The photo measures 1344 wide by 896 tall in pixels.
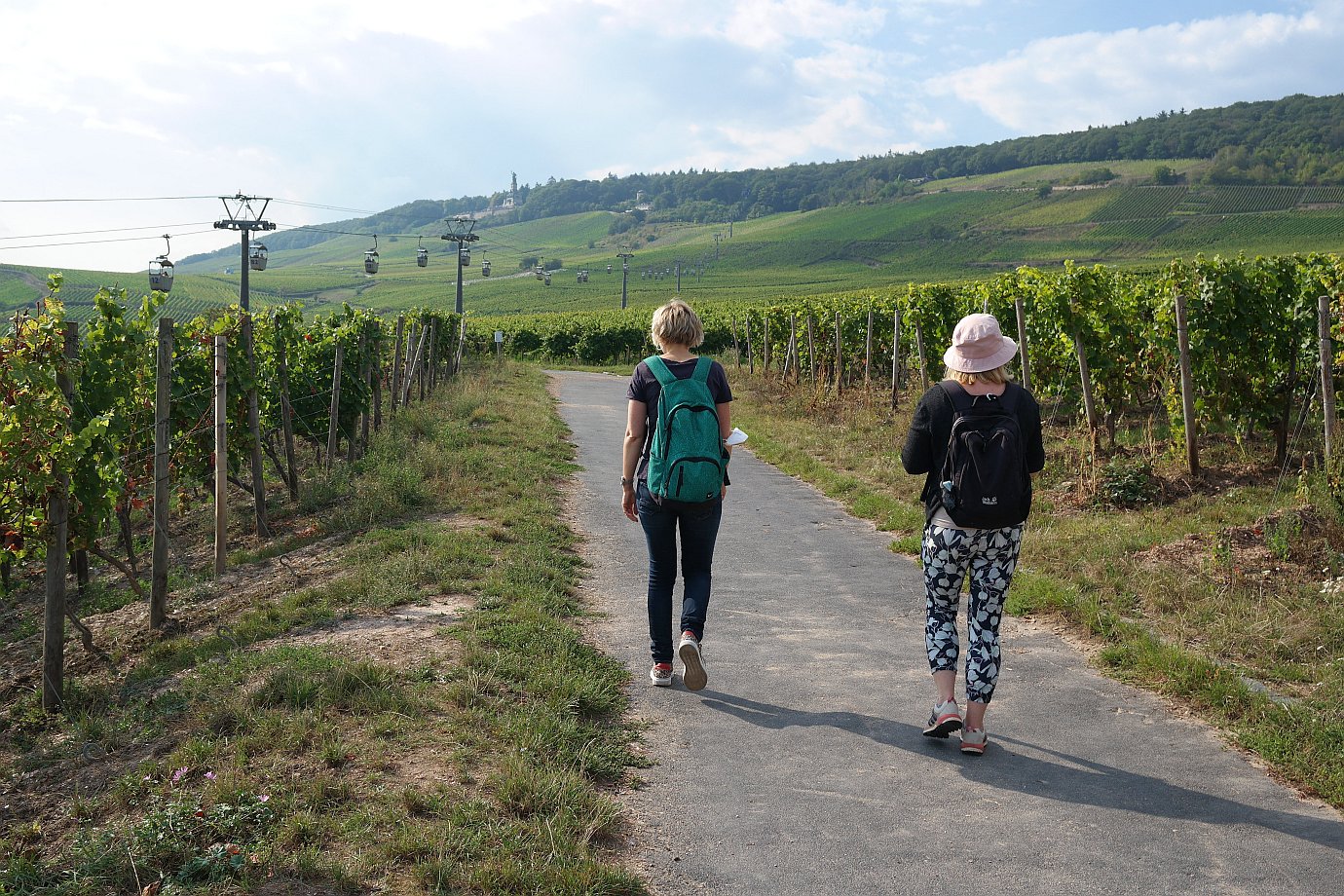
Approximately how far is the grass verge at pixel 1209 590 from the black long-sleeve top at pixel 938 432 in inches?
66.5

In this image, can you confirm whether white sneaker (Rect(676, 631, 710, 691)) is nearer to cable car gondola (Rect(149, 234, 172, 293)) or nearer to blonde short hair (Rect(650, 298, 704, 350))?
blonde short hair (Rect(650, 298, 704, 350))

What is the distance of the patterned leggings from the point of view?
453 cm

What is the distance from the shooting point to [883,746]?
15.3ft

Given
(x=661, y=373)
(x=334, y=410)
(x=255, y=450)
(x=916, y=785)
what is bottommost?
(x=916, y=785)

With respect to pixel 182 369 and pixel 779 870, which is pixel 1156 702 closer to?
pixel 779 870

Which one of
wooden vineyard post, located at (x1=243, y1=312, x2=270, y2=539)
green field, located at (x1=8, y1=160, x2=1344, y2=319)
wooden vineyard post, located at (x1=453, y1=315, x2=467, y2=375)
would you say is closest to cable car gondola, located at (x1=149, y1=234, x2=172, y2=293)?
wooden vineyard post, located at (x1=453, y1=315, x2=467, y2=375)

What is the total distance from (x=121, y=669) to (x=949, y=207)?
153870 millimetres

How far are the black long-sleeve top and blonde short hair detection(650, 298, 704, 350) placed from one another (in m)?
1.18

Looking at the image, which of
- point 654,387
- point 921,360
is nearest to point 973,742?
point 654,387

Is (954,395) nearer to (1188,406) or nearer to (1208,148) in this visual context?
(1188,406)

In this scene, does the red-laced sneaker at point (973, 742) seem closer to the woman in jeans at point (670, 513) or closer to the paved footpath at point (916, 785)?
the paved footpath at point (916, 785)

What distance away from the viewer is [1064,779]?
14.3ft

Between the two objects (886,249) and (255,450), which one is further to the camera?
(886,249)

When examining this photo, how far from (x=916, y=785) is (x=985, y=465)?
134cm
